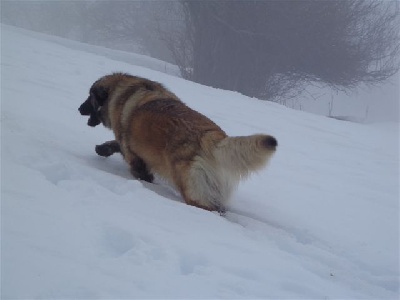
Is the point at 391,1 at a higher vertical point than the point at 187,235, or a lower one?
higher

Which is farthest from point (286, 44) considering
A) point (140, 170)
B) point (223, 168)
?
point (223, 168)

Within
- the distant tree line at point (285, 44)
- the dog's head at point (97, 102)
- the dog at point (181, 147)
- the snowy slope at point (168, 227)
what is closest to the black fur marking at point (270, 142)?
the dog at point (181, 147)

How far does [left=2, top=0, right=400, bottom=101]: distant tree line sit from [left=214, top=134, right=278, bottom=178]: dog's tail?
58.4 ft

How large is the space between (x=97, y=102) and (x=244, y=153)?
236 centimetres

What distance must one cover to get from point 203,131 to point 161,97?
936mm

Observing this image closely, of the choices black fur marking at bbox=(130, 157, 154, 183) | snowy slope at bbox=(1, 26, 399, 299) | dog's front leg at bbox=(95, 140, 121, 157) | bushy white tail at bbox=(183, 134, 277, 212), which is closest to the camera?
snowy slope at bbox=(1, 26, 399, 299)

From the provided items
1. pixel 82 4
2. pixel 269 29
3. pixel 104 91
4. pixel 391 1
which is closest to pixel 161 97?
pixel 104 91

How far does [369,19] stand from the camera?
2312 cm

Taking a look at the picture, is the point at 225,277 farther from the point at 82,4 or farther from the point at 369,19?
the point at 82,4

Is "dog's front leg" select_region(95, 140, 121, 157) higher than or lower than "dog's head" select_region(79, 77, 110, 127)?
lower

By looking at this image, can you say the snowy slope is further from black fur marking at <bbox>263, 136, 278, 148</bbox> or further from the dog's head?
black fur marking at <bbox>263, 136, 278, 148</bbox>

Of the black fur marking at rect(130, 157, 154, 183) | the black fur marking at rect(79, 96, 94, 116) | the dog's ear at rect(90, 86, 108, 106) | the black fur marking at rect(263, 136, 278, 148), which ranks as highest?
the black fur marking at rect(263, 136, 278, 148)

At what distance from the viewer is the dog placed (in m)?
3.83

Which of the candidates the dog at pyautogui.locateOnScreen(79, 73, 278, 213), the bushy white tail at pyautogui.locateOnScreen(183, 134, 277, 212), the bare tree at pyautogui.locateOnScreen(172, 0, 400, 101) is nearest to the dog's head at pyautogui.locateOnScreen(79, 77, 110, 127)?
the dog at pyautogui.locateOnScreen(79, 73, 278, 213)
